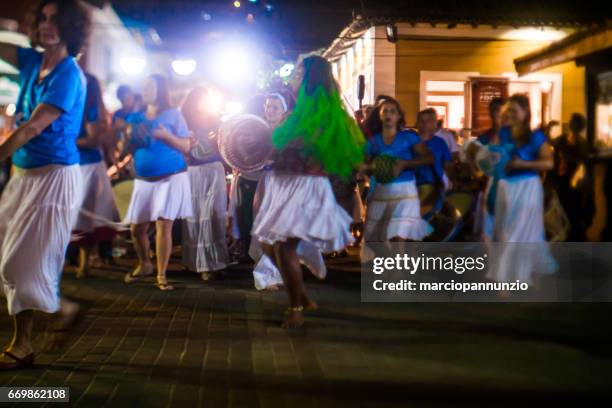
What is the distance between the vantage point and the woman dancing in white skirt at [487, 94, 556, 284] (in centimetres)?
763

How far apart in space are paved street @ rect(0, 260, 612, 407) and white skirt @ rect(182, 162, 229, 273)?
56.2 inches

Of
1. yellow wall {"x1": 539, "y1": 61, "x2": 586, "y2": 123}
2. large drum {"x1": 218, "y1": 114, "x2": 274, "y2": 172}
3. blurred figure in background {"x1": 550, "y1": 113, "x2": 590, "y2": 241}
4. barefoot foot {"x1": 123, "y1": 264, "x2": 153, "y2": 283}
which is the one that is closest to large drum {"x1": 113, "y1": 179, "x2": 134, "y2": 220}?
barefoot foot {"x1": 123, "y1": 264, "x2": 153, "y2": 283}

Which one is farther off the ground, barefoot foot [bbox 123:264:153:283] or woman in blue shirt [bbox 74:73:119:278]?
woman in blue shirt [bbox 74:73:119:278]

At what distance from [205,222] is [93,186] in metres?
1.69

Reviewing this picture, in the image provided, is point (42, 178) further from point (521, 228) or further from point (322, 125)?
point (521, 228)

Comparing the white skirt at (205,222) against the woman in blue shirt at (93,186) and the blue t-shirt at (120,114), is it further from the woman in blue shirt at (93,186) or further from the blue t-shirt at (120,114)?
the woman in blue shirt at (93,186)

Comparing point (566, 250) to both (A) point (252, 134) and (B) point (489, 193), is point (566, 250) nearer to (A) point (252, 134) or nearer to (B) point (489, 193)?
(B) point (489, 193)

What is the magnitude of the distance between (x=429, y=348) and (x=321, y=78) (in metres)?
2.29

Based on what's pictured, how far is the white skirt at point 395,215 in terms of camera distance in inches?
309

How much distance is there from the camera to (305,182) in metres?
6.32

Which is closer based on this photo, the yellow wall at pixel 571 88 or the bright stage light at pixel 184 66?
the bright stage light at pixel 184 66

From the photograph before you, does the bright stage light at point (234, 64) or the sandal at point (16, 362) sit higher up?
the bright stage light at point (234, 64)

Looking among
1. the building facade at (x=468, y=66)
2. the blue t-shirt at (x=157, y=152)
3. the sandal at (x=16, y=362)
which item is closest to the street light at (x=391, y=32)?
the building facade at (x=468, y=66)

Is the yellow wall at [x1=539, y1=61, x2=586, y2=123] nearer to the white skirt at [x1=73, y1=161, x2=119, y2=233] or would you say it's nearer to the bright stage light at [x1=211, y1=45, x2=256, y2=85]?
the bright stage light at [x1=211, y1=45, x2=256, y2=85]
